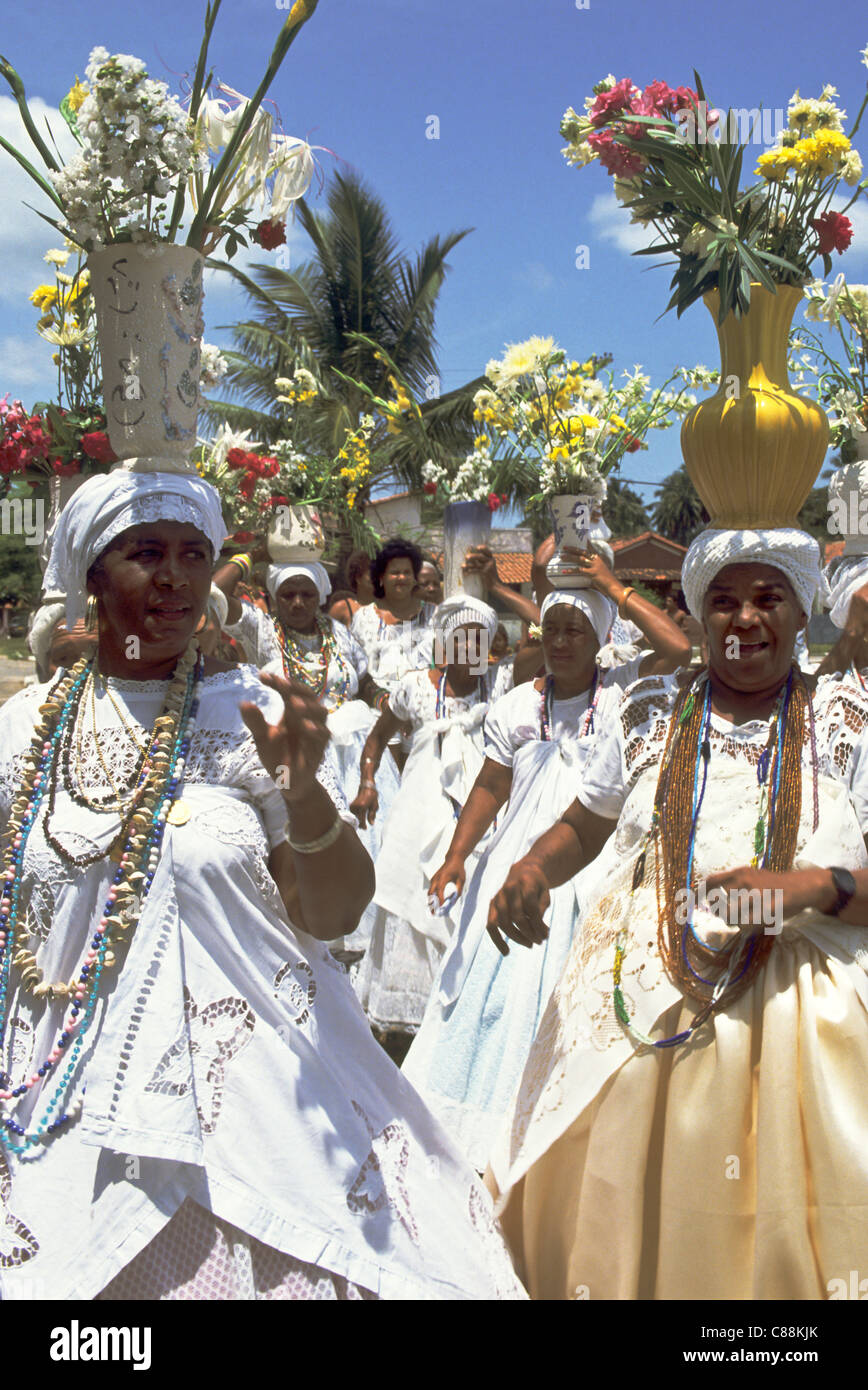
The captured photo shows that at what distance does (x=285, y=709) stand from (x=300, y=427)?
21.2 ft

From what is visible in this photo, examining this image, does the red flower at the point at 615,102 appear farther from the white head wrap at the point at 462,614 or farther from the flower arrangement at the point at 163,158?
the white head wrap at the point at 462,614

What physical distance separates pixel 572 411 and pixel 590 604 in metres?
1.09

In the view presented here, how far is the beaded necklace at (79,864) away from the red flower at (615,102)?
202 cm

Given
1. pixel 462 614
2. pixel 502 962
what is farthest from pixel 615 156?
pixel 462 614

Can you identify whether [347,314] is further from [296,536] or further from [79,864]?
[79,864]

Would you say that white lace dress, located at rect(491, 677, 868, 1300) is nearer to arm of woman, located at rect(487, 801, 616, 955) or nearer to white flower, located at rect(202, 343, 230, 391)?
arm of woman, located at rect(487, 801, 616, 955)

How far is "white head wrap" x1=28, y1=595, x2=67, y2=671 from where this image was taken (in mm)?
4984

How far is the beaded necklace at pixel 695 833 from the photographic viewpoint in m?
3.28

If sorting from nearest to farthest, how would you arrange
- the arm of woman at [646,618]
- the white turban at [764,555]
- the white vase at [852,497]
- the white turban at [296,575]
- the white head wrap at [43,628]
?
the white turban at [764,555]
the white head wrap at [43,628]
the arm of woman at [646,618]
the white vase at [852,497]
the white turban at [296,575]

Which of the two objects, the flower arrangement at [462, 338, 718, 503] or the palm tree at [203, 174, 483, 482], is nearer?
the flower arrangement at [462, 338, 718, 503]

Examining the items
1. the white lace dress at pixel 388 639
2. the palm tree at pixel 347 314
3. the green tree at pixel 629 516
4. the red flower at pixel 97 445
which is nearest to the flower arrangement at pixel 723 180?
the red flower at pixel 97 445

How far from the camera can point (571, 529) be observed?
5953 millimetres

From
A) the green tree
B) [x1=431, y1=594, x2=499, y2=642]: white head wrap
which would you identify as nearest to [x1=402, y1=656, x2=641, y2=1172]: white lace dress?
[x1=431, y1=594, x2=499, y2=642]: white head wrap

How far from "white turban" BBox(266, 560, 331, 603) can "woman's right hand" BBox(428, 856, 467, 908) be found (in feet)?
12.1
